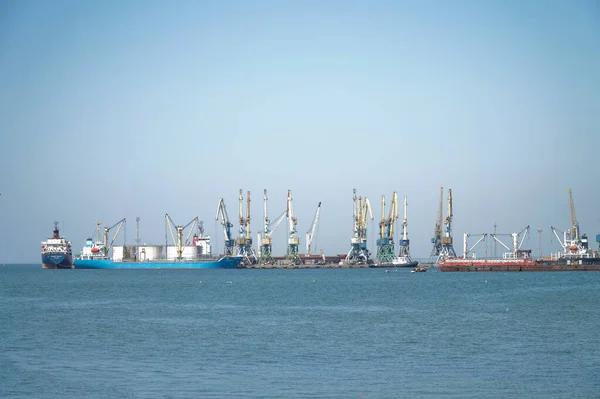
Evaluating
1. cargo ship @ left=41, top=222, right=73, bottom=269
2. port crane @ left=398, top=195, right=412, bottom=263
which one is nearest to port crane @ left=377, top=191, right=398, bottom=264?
port crane @ left=398, top=195, right=412, bottom=263

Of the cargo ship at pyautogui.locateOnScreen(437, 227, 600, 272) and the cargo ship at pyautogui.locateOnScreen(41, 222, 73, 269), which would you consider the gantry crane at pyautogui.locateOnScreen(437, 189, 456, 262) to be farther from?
the cargo ship at pyautogui.locateOnScreen(41, 222, 73, 269)

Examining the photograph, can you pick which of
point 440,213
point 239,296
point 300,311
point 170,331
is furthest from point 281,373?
point 440,213

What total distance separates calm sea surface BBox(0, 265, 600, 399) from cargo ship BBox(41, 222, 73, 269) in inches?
5022

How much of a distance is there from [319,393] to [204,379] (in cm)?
543

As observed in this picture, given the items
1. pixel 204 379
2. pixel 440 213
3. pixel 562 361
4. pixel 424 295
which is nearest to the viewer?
pixel 204 379

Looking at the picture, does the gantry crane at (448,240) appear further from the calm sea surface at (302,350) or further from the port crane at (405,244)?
the calm sea surface at (302,350)

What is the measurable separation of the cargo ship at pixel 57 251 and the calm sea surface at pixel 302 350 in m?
128

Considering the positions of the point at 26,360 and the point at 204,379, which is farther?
the point at 26,360

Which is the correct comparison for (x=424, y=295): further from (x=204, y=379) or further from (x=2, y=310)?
(x=204, y=379)

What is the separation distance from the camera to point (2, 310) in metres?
65.6

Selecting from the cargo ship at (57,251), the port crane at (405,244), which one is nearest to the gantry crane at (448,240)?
the port crane at (405,244)

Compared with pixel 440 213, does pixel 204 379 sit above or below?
below

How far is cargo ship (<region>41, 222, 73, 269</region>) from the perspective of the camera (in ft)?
639

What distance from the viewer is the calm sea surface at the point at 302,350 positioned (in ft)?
100.0
